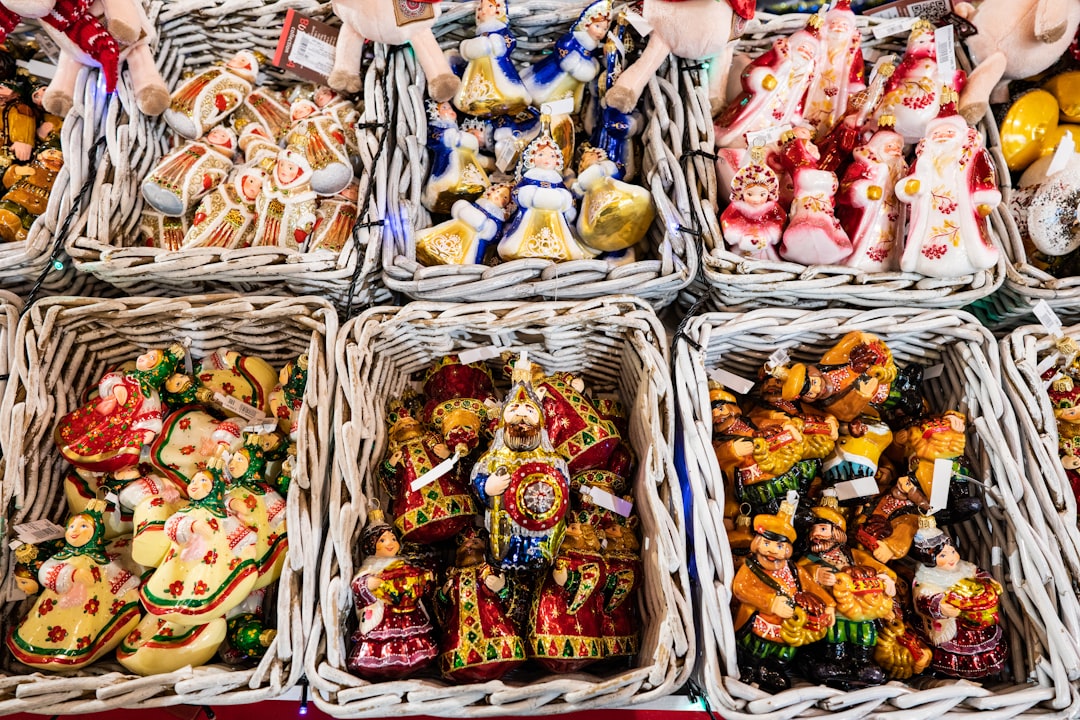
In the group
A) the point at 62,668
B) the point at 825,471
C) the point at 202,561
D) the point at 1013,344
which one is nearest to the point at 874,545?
the point at 825,471

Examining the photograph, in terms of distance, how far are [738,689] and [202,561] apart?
2.90 feet

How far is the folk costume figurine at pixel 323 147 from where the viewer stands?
1495 mm

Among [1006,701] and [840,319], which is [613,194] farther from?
[1006,701]

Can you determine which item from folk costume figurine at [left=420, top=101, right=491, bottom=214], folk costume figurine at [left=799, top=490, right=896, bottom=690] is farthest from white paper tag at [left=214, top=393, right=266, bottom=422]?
folk costume figurine at [left=799, top=490, right=896, bottom=690]

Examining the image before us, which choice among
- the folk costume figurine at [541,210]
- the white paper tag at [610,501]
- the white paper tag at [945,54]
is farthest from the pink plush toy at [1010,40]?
the white paper tag at [610,501]

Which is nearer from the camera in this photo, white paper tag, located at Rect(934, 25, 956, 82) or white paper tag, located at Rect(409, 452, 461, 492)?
white paper tag, located at Rect(409, 452, 461, 492)

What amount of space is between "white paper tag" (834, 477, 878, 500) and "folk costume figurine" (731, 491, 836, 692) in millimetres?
229

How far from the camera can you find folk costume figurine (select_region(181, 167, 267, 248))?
4.87 ft

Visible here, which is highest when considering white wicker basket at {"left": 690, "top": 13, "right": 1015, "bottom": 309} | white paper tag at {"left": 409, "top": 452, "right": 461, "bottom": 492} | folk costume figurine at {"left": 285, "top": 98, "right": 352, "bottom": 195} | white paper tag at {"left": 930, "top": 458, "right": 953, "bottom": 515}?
folk costume figurine at {"left": 285, "top": 98, "right": 352, "bottom": 195}

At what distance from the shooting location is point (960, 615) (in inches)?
46.3

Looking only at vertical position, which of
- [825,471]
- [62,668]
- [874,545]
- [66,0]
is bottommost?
[62,668]

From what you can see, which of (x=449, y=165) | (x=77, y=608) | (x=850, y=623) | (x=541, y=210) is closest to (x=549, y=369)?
(x=541, y=210)

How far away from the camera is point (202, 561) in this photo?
44.6 inches

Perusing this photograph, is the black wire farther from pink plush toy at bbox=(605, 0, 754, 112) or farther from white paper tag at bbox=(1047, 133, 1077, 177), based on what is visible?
white paper tag at bbox=(1047, 133, 1077, 177)
